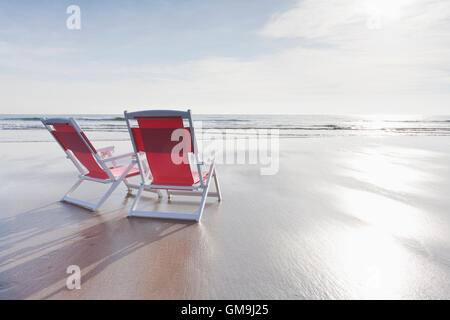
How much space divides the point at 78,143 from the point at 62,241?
144 centimetres

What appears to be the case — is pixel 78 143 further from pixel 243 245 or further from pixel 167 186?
pixel 243 245

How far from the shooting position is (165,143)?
10.4 feet

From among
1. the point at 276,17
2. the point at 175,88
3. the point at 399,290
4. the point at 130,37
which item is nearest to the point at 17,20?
the point at 130,37

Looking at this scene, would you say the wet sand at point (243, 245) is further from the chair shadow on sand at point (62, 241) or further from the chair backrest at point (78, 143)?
the chair backrest at point (78, 143)

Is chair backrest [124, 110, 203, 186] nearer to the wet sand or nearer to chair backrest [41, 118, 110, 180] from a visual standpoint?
the wet sand

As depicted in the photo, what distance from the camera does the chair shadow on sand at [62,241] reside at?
2.00m

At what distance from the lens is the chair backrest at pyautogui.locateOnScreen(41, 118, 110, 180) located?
3.44m

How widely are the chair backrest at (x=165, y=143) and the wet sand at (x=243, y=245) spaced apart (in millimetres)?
581

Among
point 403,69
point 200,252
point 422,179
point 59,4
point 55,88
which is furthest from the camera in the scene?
point 55,88

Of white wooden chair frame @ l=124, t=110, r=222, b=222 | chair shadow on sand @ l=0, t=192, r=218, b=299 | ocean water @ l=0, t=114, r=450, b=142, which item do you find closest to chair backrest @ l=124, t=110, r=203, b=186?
white wooden chair frame @ l=124, t=110, r=222, b=222
